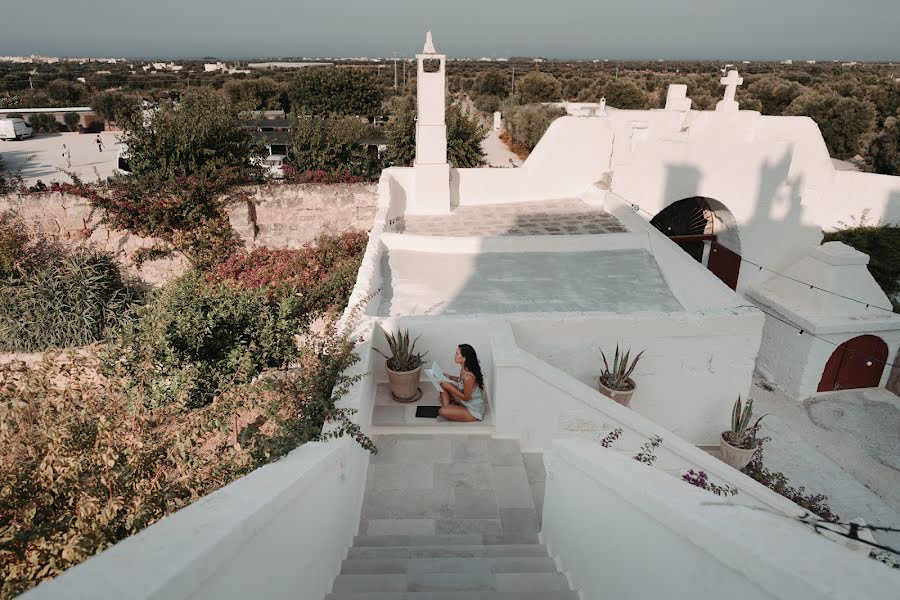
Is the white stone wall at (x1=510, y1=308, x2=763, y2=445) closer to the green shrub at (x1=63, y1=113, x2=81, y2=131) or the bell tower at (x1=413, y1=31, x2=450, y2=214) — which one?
the bell tower at (x1=413, y1=31, x2=450, y2=214)

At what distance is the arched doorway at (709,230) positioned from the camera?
13.5 metres

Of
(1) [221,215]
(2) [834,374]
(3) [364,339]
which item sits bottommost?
(2) [834,374]

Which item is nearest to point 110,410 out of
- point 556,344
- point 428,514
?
point 428,514

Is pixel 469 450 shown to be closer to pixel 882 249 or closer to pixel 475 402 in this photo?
pixel 475 402

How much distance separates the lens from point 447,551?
3590mm

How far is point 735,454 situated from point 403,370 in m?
4.26

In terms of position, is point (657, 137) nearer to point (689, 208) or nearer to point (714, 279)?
point (689, 208)

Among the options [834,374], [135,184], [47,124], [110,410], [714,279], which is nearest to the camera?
[110,410]

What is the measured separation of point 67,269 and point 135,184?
2605mm

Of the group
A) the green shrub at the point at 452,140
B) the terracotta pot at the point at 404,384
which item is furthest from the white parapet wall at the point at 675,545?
the green shrub at the point at 452,140

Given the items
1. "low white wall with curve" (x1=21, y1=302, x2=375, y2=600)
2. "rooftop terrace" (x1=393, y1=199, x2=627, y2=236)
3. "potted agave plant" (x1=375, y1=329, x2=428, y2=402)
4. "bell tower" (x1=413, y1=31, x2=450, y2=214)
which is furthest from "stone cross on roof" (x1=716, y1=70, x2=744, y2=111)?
"low white wall with curve" (x1=21, y1=302, x2=375, y2=600)

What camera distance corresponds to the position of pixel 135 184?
14180 mm

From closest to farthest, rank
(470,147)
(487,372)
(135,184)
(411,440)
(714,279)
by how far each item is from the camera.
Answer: (411,440), (487,372), (714,279), (135,184), (470,147)

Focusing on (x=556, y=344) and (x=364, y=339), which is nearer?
(x=364, y=339)
